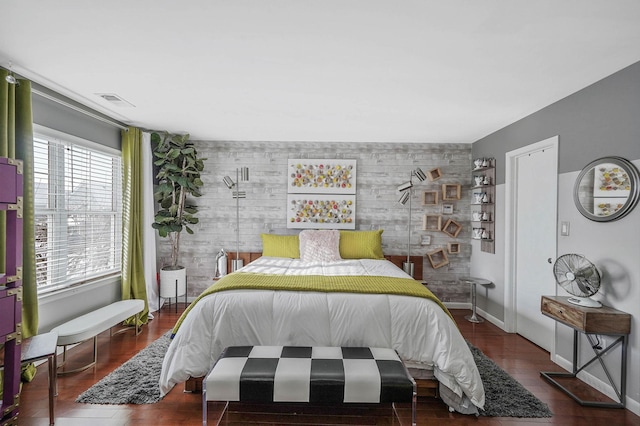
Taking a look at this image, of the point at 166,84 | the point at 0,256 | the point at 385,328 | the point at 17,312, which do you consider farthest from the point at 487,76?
the point at 0,256

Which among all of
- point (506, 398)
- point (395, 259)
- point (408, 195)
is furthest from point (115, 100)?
point (506, 398)

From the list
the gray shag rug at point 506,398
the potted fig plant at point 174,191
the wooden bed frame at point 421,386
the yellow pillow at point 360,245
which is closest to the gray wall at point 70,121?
the potted fig plant at point 174,191

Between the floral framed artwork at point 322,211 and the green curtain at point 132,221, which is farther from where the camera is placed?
the floral framed artwork at point 322,211

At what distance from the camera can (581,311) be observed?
7.85ft

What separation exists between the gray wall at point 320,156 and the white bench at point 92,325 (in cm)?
149

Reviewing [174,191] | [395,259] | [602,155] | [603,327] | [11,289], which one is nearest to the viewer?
[11,289]

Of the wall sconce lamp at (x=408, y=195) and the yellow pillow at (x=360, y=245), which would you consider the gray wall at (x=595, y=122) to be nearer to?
the wall sconce lamp at (x=408, y=195)

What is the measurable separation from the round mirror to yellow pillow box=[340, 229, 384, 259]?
219cm

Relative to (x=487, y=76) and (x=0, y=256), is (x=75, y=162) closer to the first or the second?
(x=0, y=256)

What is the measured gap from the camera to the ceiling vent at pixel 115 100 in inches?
120

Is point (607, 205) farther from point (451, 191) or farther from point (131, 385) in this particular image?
point (131, 385)

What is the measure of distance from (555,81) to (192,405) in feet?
12.1

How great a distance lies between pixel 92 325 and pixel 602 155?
4.41 meters

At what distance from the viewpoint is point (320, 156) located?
4.79m
